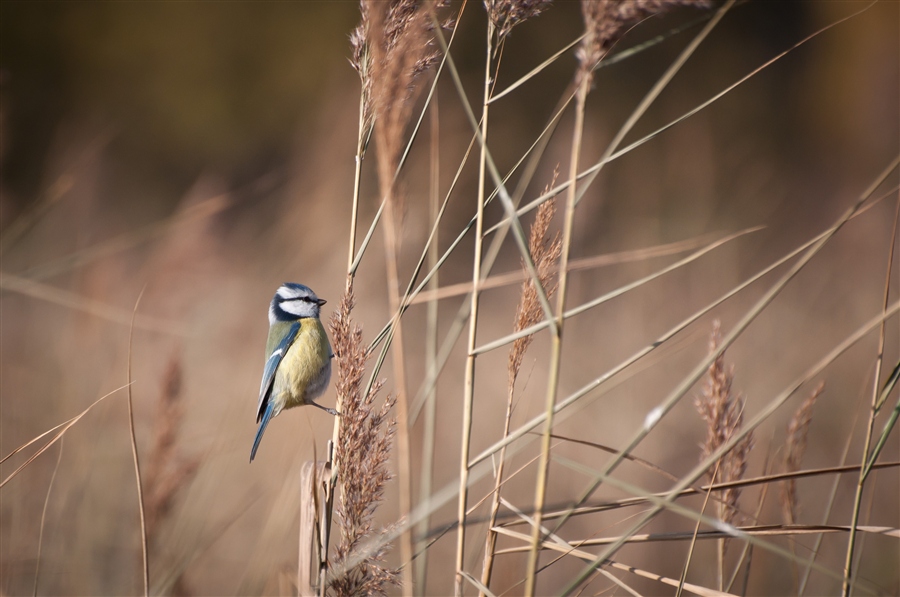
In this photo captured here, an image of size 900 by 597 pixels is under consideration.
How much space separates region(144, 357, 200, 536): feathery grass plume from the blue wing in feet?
1.87

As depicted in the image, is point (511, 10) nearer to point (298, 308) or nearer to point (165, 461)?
point (165, 461)

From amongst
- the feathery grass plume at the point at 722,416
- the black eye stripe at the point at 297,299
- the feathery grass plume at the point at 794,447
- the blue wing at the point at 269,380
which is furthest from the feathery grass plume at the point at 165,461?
the feathery grass plume at the point at 794,447

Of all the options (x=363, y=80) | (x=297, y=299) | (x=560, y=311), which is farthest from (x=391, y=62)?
(x=297, y=299)

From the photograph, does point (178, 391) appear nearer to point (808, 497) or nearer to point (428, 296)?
point (428, 296)

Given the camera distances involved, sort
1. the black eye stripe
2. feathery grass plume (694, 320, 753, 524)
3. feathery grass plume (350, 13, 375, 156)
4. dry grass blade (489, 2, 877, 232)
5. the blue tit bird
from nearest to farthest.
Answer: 1. dry grass blade (489, 2, 877, 232)
2. feathery grass plume (350, 13, 375, 156)
3. feathery grass plume (694, 320, 753, 524)
4. the blue tit bird
5. the black eye stripe

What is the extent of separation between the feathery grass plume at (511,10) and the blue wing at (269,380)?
133cm

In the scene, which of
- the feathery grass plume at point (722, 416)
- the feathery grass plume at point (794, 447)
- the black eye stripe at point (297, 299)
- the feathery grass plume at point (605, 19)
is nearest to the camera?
the feathery grass plume at point (605, 19)

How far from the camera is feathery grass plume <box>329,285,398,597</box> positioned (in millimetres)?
959

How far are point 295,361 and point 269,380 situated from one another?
0.13m

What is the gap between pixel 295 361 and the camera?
2143mm

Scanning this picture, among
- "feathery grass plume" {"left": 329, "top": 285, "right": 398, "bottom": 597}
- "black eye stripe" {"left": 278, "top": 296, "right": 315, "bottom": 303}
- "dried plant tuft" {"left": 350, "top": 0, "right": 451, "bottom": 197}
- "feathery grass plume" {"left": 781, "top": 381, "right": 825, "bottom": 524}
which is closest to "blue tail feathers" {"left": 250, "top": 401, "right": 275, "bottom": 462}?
"black eye stripe" {"left": 278, "top": 296, "right": 315, "bottom": 303}

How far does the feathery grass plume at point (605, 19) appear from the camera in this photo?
74cm

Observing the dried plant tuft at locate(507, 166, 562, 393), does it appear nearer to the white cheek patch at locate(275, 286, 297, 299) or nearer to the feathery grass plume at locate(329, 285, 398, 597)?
the feathery grass plume at locate(329, 285, 398, 597)

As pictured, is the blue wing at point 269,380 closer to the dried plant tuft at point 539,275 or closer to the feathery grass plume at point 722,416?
the dried plant tuft at point 539,275
